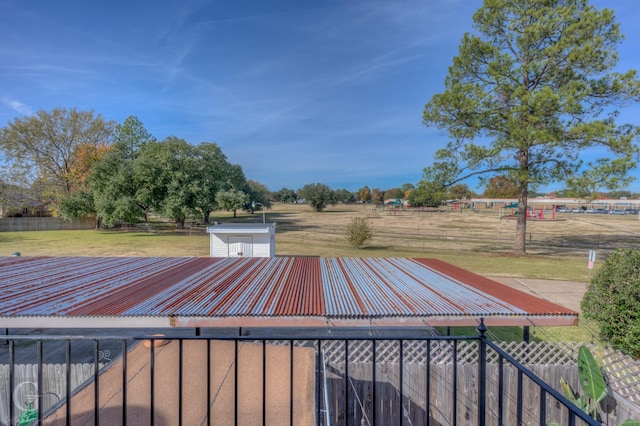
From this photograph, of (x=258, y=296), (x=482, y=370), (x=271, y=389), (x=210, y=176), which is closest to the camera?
(x=482, y=370)

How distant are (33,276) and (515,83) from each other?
820 inches

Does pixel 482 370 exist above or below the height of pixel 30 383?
above

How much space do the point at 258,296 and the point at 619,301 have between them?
19.4ft

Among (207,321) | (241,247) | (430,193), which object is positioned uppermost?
(430,193)

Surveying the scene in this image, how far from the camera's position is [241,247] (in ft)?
46.6

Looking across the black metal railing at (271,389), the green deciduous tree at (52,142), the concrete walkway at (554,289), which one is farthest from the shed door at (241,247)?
the green deciduous tree at (52,142)

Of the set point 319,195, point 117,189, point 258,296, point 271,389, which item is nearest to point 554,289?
point 258,296

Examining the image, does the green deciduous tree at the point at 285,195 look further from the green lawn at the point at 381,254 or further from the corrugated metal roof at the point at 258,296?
the corrugated metal roof at the point at 258,296

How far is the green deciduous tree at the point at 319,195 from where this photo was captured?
69.1 meters

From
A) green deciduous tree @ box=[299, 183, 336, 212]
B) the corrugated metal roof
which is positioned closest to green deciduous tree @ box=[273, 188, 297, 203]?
green deciduous tree @ box=[299, 183, 336, 212]

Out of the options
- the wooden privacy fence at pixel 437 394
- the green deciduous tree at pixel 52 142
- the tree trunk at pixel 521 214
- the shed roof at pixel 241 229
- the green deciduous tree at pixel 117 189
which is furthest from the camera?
the green deciduous tree at pixel 52 142

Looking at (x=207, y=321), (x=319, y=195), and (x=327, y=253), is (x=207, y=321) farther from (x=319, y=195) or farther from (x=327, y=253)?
(x=319, y=195)

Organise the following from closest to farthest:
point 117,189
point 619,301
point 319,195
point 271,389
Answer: point 271,389, point 619,301, point 117,189, point 319,195

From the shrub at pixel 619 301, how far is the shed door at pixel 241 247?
11.8 meters
